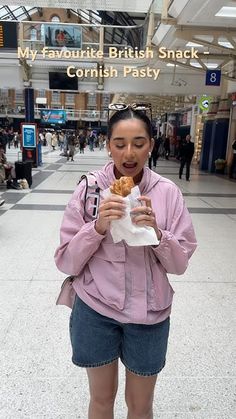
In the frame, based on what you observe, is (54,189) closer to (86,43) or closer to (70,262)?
(86,43)

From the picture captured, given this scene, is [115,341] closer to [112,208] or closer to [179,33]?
[112,208]

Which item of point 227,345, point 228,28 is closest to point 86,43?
point 228,28

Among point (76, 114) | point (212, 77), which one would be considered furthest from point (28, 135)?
point (76, 114)

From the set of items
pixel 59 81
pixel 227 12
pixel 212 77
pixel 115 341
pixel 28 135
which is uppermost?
pixel 227 12

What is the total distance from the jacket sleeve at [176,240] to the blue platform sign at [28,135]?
1367 centimetres

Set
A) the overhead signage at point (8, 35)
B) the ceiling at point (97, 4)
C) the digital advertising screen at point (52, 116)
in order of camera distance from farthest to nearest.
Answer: the digital advertising screen at point (52, 116), the overhead signage at point (8, 35), the ceiling at point (97, 4)

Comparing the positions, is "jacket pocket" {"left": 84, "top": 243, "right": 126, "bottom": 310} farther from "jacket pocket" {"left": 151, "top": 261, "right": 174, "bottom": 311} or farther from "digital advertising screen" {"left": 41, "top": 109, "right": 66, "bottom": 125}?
"digital advertising screen" {"left": 41, "top": 109, "right": 66, "bottom": 125}

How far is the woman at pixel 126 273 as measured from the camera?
57.9 inches

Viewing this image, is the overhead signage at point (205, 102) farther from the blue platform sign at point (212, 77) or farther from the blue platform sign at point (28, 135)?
the blue platform sign at point (28, 135)

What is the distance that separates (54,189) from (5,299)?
287 inches

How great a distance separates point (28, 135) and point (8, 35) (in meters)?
3.52

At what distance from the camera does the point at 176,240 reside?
1455 mm

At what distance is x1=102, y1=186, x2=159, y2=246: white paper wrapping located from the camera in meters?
1.34

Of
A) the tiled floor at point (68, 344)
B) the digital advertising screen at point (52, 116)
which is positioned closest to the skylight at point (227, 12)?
the tiled floor at point (68, 344)
